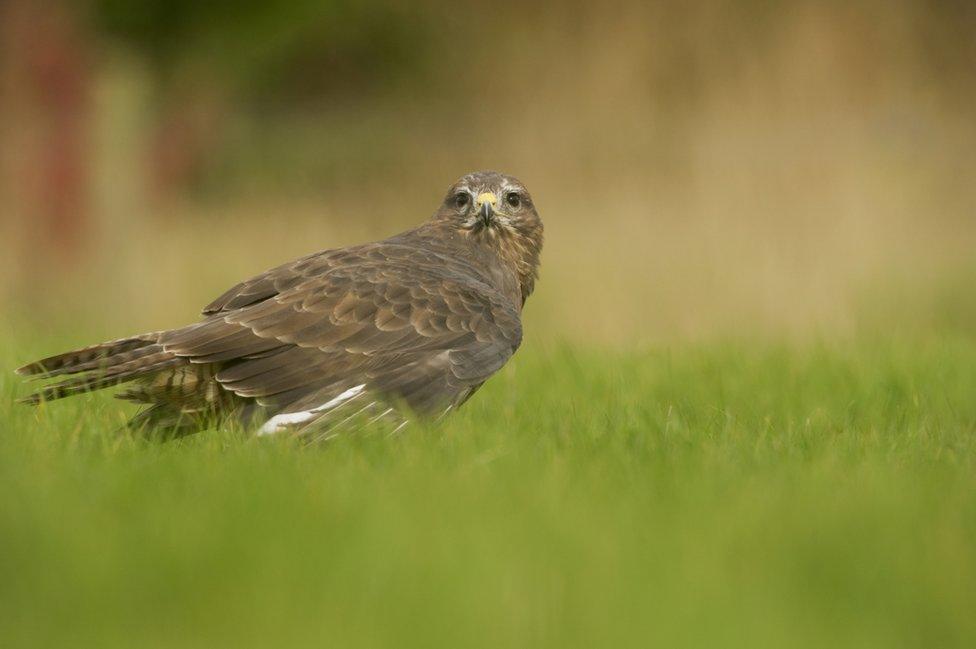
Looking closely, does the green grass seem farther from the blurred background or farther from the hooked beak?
the blurred background

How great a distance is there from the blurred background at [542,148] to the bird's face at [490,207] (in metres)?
2.08

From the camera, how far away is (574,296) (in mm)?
12031

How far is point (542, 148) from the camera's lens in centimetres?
1620

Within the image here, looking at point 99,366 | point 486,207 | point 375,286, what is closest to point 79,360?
point 99,366

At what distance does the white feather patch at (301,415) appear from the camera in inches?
192

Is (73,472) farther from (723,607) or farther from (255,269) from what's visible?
(255,269)

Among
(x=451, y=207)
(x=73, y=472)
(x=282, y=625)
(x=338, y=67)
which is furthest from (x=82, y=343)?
(x=338, y=67)

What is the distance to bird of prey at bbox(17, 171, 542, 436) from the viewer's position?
5.00m

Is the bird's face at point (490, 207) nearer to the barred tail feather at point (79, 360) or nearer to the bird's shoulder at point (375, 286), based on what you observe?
the bird's shoulder at point (375, 286)

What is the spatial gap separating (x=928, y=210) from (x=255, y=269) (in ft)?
21.6

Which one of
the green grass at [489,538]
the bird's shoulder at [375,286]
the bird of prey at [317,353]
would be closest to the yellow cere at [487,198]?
the bird's shoulder at [375,286]

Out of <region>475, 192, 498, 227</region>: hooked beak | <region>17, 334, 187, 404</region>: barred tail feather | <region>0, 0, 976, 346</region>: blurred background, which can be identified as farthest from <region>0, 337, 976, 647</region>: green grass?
<region>0, 0, 976, 346</region>: blurred background

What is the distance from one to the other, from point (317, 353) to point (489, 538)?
1791 mm

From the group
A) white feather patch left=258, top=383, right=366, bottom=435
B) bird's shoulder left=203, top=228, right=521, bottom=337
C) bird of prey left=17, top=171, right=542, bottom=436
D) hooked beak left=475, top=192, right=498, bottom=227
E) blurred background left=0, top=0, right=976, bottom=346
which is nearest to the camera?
white feather patch left=258, top=383, right=366, bottom=435
